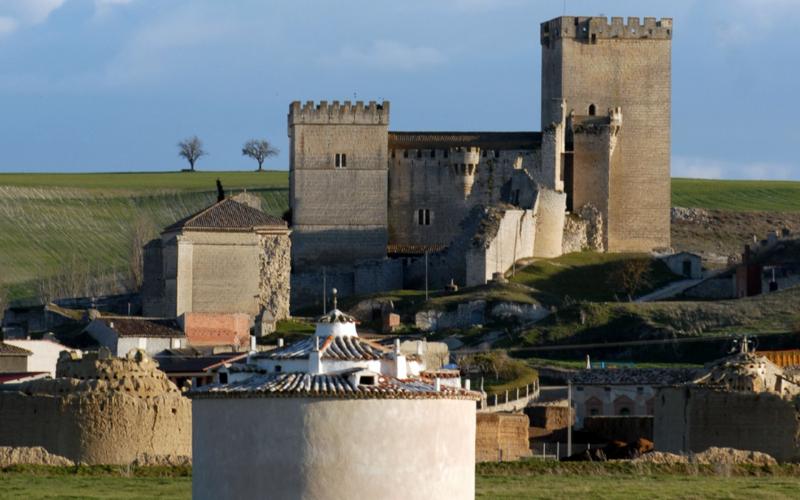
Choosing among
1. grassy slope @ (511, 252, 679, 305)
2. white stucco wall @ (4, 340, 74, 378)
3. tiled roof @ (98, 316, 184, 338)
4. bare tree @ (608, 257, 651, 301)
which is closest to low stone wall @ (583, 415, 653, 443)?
white stucco wall @ (4, 340, 74, 378)

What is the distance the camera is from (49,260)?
11744cm

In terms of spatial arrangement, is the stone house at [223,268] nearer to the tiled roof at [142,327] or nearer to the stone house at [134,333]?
the tiled roof at [142,327]

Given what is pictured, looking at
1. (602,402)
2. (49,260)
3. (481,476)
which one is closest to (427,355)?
(602,402)

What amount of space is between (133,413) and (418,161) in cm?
4714

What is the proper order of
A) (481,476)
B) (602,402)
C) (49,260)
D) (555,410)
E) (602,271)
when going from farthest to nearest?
(49,260) → (602,271) → (602,402) → (555,410) → (481,476)

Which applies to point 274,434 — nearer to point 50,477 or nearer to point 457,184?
point 50,477

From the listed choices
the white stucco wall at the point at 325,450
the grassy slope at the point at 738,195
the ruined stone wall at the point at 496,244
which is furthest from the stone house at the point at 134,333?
the grassy slope at the point at 738,195

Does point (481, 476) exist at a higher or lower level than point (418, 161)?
lower

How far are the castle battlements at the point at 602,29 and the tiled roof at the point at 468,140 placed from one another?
434cm

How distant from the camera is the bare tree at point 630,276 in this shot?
89625 mm

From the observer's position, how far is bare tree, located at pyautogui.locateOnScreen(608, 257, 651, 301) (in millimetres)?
Result: 89625

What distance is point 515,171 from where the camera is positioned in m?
93.8

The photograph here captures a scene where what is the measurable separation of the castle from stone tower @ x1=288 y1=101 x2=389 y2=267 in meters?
0.04

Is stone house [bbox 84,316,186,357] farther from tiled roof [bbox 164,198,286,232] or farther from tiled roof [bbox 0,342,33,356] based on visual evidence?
tiled roof [bbox 164,198,286,232]
